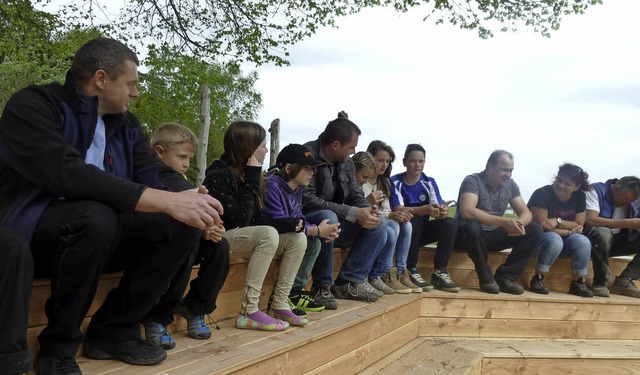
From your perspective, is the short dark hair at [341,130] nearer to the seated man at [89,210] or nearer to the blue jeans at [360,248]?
the blue jeans at [360,248]

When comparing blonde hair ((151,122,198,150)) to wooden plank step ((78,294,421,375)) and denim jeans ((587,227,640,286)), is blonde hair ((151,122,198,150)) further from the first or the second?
denim jeans ((587,227,640,286))

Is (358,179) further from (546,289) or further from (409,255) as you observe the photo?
(546,289)

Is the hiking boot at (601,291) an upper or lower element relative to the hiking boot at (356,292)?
upper

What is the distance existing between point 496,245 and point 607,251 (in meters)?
1.14

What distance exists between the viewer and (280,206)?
3.53 m

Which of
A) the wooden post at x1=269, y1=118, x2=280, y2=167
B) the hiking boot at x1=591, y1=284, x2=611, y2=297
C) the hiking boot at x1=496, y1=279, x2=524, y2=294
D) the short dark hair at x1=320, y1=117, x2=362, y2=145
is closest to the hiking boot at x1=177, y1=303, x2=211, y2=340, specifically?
the short dark hair at x1=320, y1=117, x2=362, y2=145

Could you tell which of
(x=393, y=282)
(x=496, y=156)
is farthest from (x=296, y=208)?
(x=496, y=156)

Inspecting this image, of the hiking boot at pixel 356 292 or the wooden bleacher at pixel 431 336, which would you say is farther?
the hiking boot at pixel 356 292

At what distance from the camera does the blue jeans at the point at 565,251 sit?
17.7 ft

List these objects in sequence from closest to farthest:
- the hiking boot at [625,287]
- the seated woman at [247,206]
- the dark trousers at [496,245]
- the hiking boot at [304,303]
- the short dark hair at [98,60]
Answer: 1. the short dark hair at [98,60]
2. the seated woman at [247,206]
3. the hiking boot at [304,303]
4. the dark trousers at [496,245]
5. the hiking boot at [625,287]

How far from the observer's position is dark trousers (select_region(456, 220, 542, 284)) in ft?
17.4

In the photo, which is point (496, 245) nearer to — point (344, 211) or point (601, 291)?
point (601, 291)

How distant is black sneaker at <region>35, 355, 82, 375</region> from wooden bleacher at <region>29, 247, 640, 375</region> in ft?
0.48

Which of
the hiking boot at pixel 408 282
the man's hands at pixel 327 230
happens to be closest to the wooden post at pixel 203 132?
the hiking boot at pixel 408 282
